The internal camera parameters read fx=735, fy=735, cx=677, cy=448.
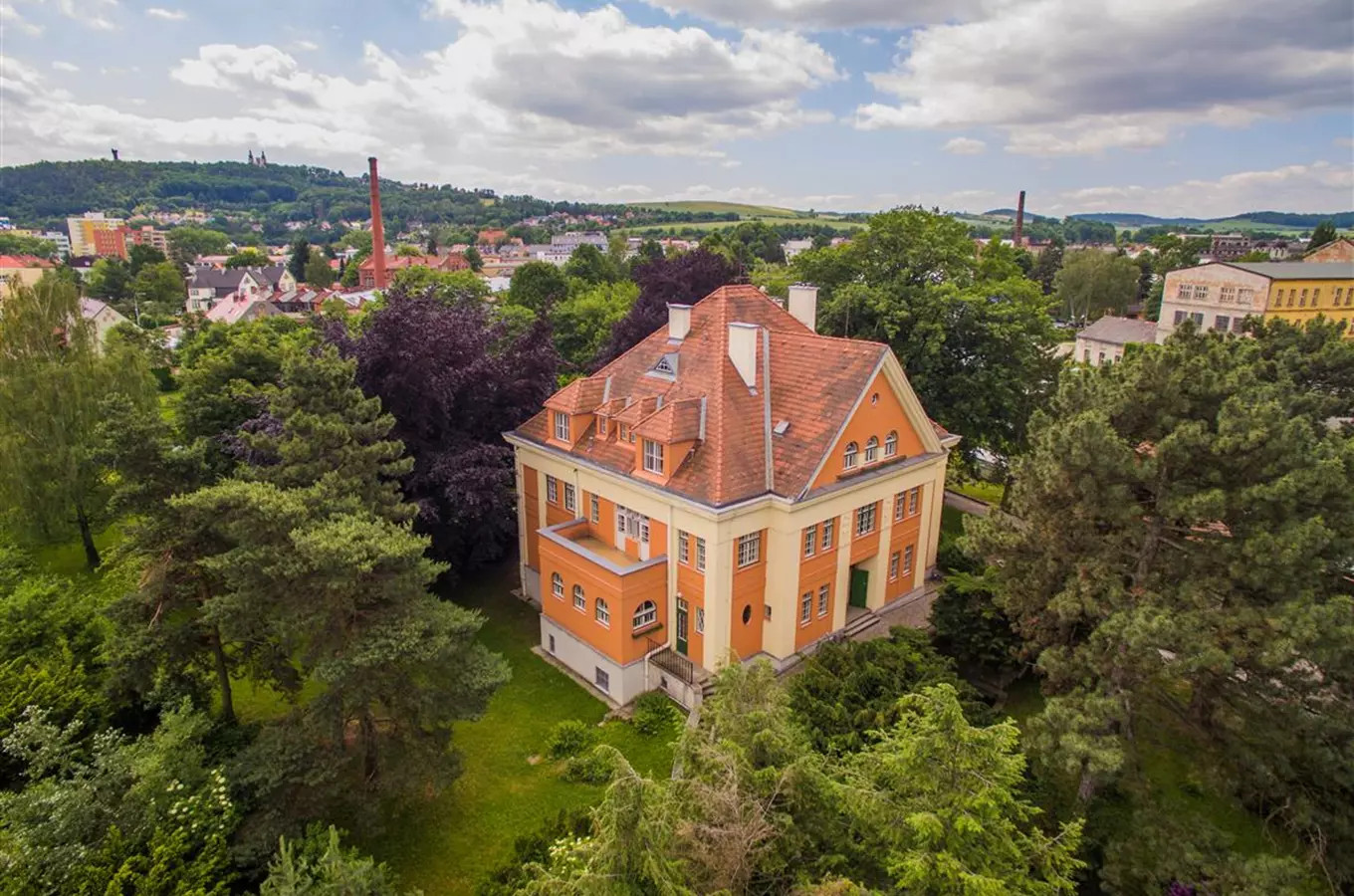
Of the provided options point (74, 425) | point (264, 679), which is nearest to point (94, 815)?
point (264, 679)

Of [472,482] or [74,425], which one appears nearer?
[472,482]

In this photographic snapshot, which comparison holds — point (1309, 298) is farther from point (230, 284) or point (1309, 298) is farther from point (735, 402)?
point (230, 284)

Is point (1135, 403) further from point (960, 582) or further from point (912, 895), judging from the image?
point (912, 895)

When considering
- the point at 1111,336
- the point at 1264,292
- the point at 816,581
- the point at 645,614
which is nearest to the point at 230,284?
the point at 1111,336

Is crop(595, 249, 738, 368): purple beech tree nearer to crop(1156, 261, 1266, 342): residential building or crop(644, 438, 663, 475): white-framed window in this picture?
crop(644, 438, 663, 475): white-framed window

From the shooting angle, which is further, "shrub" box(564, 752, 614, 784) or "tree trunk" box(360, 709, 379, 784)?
"shrub" box(564, 752, 614, 784)

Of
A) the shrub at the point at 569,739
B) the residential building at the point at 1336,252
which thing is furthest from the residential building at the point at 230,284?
the residential building at the point at 1336,252

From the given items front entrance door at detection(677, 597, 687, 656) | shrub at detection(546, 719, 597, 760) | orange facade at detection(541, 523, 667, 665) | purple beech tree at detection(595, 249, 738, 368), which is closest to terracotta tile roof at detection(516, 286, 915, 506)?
orange facade at detection(541, 523, 667, 665)
